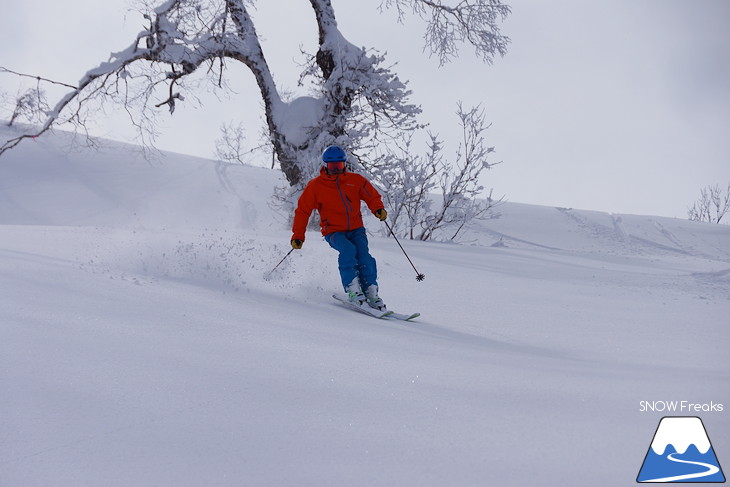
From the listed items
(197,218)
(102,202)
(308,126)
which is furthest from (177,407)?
(102,202)

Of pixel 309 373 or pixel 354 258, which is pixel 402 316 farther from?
pixel 309 373

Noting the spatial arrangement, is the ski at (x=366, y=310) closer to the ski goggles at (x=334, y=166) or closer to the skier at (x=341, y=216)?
the skier at (x=341, y=216)

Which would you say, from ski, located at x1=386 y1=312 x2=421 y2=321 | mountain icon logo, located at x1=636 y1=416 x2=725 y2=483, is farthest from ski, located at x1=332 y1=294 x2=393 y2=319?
mountain icon logo, located at x1=636 y1=416 x2=725 y2=483

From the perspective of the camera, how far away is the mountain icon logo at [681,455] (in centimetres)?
178

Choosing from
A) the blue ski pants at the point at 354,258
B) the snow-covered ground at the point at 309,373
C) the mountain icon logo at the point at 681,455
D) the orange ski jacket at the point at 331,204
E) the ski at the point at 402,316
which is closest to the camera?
the snow-covered ground at the point at 309,373

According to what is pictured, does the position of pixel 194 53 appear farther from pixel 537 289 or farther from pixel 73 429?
pixel 73 429

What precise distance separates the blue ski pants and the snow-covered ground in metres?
0.39

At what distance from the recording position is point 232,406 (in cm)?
198

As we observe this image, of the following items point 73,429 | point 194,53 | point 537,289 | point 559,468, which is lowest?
point 73,429

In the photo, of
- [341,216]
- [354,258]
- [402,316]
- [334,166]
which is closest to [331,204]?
[341,216]

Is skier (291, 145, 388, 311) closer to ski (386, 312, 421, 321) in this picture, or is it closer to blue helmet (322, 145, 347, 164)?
blue helmet (322, 145, 347, 164)

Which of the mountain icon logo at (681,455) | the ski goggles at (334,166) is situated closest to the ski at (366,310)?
the ski goggles at (334,166)

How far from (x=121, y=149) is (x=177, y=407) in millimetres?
26217

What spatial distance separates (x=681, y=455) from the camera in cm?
196
